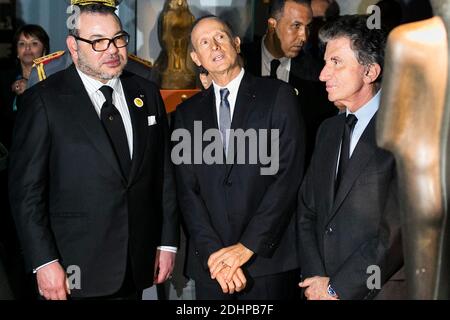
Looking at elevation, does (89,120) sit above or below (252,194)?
above

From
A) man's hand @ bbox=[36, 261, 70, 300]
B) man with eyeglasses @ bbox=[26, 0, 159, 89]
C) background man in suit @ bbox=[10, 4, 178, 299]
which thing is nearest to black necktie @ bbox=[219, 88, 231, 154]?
background man in suit @ bbox=[10, 4, 178, 299]

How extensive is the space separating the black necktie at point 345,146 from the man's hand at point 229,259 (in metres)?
0.42

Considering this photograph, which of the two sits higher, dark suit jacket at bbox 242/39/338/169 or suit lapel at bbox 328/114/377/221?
dark suit jacket at bbox 242/39/338/169

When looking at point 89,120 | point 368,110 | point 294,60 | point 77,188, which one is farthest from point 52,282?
point 294,60

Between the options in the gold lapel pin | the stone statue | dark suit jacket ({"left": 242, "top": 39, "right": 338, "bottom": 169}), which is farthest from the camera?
dark suit jacket ({"left": 242, "top": 39, "right": 338, "bottom": 169})

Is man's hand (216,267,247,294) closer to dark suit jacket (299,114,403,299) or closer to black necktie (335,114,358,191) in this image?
dark suit jacket (299,114,403,299)

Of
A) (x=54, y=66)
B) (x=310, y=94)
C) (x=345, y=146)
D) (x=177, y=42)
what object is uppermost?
(x=177, y=42)

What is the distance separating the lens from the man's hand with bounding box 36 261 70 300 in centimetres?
245

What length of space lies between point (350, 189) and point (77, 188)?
88cm

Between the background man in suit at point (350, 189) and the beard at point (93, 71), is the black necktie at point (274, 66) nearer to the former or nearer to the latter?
the background man in suit at point (350, 189)

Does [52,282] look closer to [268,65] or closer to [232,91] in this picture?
[232,91]

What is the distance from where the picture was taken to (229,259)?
2627mm

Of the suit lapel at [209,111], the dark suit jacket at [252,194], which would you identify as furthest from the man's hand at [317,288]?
the suit lapel at [209,111]

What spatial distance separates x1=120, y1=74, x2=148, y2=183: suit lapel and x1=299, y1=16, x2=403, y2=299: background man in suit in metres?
0.57
